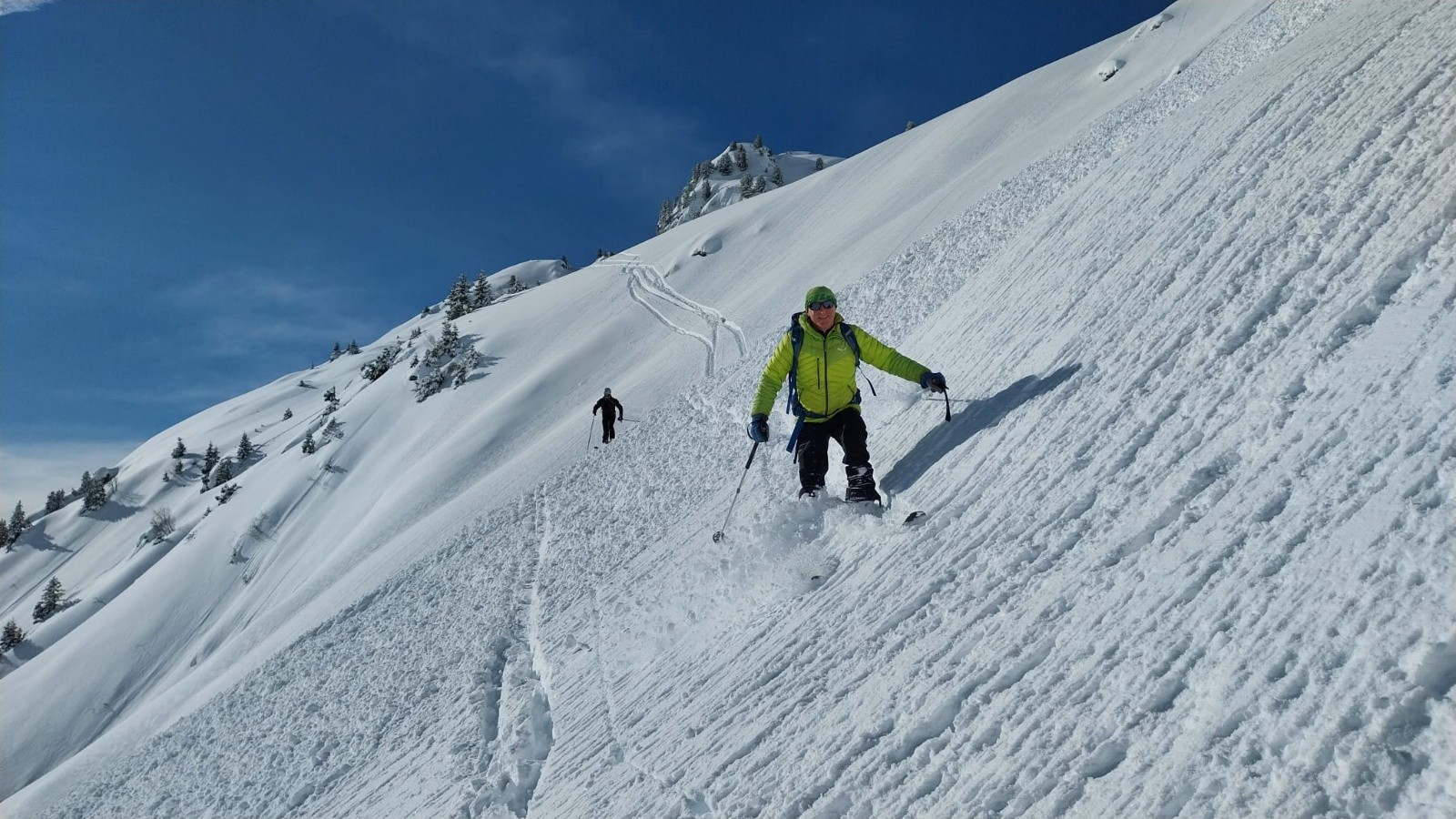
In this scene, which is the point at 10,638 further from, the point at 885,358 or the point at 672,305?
the point at 885,358

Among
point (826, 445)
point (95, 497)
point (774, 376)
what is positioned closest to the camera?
point (826, 445)

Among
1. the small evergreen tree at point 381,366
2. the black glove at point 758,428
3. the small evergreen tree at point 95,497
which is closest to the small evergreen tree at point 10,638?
the small evergreen tree at point 381,366

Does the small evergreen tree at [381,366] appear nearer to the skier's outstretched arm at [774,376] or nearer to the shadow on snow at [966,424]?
the skier's outstretched arm at [774,376]

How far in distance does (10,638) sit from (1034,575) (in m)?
52.4

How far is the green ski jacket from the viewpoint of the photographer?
643 centimetres

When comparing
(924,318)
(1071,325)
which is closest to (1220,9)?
(924,318)

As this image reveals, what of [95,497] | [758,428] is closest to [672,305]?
[758,428]

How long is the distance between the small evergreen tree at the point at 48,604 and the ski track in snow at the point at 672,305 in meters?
38.8

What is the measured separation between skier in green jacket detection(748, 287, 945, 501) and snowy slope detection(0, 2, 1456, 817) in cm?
45

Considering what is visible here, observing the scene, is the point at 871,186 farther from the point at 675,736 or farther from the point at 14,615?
the point at 14,615

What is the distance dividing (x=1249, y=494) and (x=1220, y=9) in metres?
35.6

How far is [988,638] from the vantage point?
378 centimetres

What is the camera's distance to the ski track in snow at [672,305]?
68.1ft

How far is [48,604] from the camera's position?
4731cm
